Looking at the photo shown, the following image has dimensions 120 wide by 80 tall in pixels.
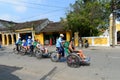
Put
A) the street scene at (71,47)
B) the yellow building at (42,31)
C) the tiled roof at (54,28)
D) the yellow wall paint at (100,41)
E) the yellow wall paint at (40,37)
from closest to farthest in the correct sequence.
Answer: the street scene at (71,47) → the yellow wall paint at (100,41) → the tiled roof at (54,28) → the yellow building at (42,31) → the yellow wall paint at (40,37)

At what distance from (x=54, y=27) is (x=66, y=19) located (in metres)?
7.04

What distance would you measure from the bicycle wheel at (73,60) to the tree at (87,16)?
19590mm

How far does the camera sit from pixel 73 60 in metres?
12.7

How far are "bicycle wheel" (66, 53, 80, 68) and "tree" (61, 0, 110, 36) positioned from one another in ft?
64.3

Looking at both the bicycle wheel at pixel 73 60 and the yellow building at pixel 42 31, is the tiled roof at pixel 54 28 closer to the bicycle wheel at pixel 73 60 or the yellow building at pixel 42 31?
the yellow building at pixel 42 31

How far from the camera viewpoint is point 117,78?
962cm

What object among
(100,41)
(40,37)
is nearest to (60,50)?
(100,41)

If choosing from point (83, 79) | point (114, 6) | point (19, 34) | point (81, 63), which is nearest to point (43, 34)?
point (19, 34)

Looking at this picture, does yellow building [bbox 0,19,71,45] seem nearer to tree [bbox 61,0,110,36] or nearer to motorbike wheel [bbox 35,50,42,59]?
tree [bbox 61,0,110,36]

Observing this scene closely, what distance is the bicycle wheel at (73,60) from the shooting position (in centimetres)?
1252

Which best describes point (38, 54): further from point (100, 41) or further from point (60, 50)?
point (100, 41)

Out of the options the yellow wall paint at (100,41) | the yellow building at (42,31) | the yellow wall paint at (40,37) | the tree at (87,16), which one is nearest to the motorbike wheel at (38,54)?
the tree at (87,16)

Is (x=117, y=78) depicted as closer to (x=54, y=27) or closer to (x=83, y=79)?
(x=83, y=79)

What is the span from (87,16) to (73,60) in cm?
2098
